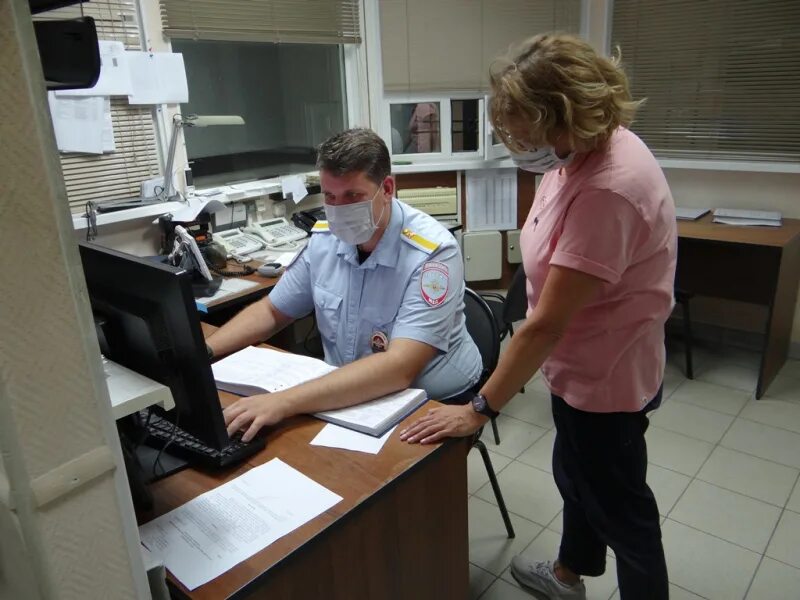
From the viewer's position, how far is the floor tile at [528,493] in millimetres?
2236

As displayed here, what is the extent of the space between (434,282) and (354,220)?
28cm

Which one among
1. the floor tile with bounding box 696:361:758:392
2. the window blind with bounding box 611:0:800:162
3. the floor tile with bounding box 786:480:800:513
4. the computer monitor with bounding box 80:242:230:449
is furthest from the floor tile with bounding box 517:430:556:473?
the window blind with bounding box 611:0:800:162

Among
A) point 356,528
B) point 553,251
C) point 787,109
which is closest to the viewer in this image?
point 356,528

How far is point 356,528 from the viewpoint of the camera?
1.10m

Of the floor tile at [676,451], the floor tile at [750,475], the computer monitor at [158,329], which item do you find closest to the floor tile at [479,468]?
the floor tile at [676,451]

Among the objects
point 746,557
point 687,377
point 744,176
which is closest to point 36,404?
point 746,557

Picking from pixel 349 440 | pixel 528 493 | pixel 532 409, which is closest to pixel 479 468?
pixel 528 493

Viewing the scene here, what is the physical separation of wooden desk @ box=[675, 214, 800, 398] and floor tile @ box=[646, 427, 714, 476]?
618 millimetres

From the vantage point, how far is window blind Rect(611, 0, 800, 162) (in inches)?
125

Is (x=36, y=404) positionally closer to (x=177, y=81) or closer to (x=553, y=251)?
(x=553, y=251)

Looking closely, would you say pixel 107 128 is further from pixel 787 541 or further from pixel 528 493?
pixel 787 541

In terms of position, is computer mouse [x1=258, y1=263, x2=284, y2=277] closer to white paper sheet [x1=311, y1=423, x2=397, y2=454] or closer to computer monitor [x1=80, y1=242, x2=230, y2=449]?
white paper sheet [x1=311, y1=423, x2=397, y2=454]

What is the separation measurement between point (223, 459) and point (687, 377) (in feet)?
9.09

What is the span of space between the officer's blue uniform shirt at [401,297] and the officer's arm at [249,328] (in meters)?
0.15
